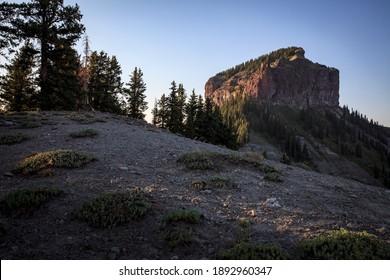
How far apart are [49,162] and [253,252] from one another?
8.11 meters

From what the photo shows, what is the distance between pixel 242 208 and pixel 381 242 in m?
3.29

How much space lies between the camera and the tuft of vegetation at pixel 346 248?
4.62m

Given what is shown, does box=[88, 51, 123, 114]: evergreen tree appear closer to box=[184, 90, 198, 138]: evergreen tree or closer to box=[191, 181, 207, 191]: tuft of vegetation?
box=[184, 90, 198, 138]: evergreen tree

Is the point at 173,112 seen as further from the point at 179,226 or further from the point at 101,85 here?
the point at 179,226

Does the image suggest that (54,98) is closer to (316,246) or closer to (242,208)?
(242,208)

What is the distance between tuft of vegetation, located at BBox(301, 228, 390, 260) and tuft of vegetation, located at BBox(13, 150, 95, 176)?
8262 mm

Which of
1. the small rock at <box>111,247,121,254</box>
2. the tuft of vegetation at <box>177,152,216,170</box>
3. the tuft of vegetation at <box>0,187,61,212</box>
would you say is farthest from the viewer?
the tuft of vegetation at <box>177,152,216,170</box>

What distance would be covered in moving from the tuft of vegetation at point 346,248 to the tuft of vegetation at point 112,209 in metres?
3.95

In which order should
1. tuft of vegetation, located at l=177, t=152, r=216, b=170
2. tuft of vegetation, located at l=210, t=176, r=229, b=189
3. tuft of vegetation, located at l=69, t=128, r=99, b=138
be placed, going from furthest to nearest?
1. tuft of vegetation, located at l=69, t=128, r=99, b=138
2. tuft of vegetation, located at l=177, t=152, r=216, b=170
3. tuft of vegetation, located at l=210, t=176, r=229, b=189

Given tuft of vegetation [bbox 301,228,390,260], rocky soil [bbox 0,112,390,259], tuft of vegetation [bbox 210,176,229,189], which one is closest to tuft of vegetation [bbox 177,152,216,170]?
rocky soil [bbox 0,112,390,259]

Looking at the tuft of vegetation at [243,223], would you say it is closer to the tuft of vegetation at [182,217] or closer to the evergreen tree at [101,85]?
the tuft of vegetation at [182,217]

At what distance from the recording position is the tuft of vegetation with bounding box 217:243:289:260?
457 cm

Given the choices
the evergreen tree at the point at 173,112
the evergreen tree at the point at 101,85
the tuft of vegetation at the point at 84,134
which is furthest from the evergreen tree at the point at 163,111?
the tuft of vegetation at the point at 84,134

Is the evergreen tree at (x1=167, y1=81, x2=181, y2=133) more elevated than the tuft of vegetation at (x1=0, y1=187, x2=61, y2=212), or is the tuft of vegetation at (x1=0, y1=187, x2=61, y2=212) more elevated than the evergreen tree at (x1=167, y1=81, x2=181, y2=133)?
the evergreen tree at (x1=167, y1=81, x2=181, y2=133)
